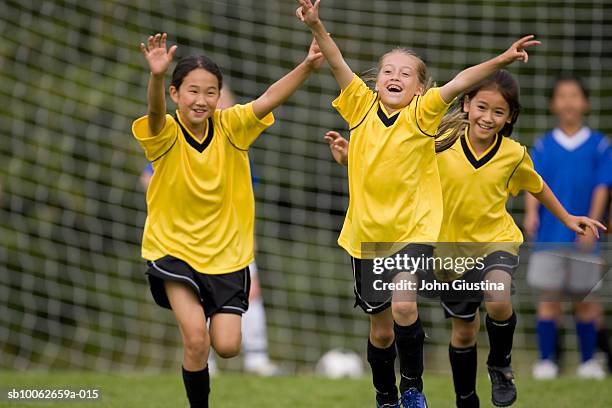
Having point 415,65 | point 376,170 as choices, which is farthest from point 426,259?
point 415,65

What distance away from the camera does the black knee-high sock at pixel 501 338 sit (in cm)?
543

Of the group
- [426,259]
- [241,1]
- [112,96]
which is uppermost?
[241,1]

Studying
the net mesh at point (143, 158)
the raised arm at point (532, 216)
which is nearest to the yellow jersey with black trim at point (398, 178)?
the raised arm at point (532, 216)

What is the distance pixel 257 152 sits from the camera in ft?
32.7

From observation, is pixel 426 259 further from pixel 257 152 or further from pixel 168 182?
pixel 257 152

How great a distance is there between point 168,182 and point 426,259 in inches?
47.6

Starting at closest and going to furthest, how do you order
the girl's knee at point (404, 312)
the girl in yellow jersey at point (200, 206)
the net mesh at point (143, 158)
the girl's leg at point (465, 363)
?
the girl's knee at point (404, 312) → the girl in yellow jersey at point (200, 206) → the girl's leg at point (465, 363) → the net mesh at point (143, 158)

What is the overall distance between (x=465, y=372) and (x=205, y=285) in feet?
4.23

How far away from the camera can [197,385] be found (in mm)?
5137

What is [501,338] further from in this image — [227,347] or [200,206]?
[200,206]

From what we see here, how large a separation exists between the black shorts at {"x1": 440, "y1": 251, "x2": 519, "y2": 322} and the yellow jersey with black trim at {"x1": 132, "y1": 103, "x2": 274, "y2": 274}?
0.97 m

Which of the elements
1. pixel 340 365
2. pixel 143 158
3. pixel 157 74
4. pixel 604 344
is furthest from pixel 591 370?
pixel 143 158

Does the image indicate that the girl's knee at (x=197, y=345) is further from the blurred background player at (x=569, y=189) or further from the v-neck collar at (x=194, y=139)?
the blurred background player at (x=569, y=189)

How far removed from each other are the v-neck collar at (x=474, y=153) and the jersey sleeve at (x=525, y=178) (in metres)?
0.14
